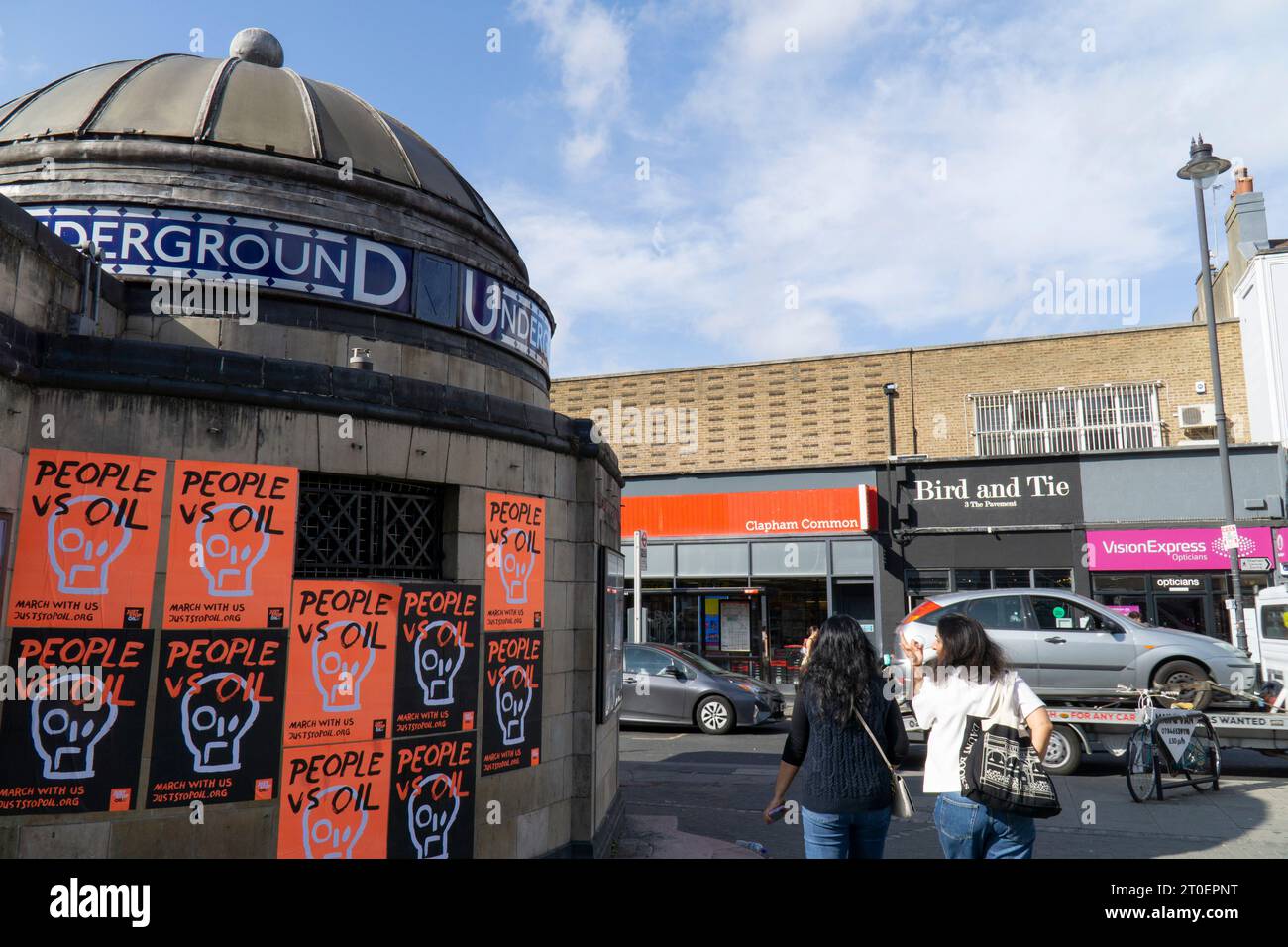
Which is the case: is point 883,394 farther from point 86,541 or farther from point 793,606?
point 86,541

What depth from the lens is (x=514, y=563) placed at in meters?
6.29

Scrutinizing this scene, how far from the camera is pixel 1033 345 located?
21641 millimetres

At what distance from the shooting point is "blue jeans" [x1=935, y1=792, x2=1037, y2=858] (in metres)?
3.80

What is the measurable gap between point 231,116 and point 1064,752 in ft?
37.3

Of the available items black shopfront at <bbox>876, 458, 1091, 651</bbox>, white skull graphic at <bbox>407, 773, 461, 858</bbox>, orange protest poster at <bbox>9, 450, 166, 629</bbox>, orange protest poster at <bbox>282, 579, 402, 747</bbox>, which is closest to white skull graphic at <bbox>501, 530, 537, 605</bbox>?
orange protest poster at <bbox>282, 579, 402, 747</bbox>

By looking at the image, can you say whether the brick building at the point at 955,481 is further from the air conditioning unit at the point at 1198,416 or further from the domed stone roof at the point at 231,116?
the domed stone roof at the point at 231,116

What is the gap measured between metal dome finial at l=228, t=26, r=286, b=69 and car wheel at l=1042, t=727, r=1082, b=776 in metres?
11.9

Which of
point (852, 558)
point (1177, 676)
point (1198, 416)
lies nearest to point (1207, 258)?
point (1198, 416)

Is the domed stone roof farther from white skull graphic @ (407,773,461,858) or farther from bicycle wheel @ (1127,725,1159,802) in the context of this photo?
bicycle wheel @ (1127,725,1159,802)

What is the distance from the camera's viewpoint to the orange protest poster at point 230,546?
4.86 metres

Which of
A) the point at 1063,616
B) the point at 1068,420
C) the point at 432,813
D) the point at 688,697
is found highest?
the point at 1068,420

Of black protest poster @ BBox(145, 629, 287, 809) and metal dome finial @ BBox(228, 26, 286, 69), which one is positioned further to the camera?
metal dome finial @ BBox(228, 26, 286, 69)

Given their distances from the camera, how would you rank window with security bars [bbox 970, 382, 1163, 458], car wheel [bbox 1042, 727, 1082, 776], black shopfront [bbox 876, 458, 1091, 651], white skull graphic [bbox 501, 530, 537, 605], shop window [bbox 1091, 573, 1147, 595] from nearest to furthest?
white skull graphic [bbox 501, 530, 537, 605] < car wheel [bbox 1042, 727, 1082, 776] < shop window [bbox 1091, 573, 1147, 595] < black shopfront [bbox 876, 458, 1091, 651] < window with security bars [bbox 970, 382, 1163, 458]
